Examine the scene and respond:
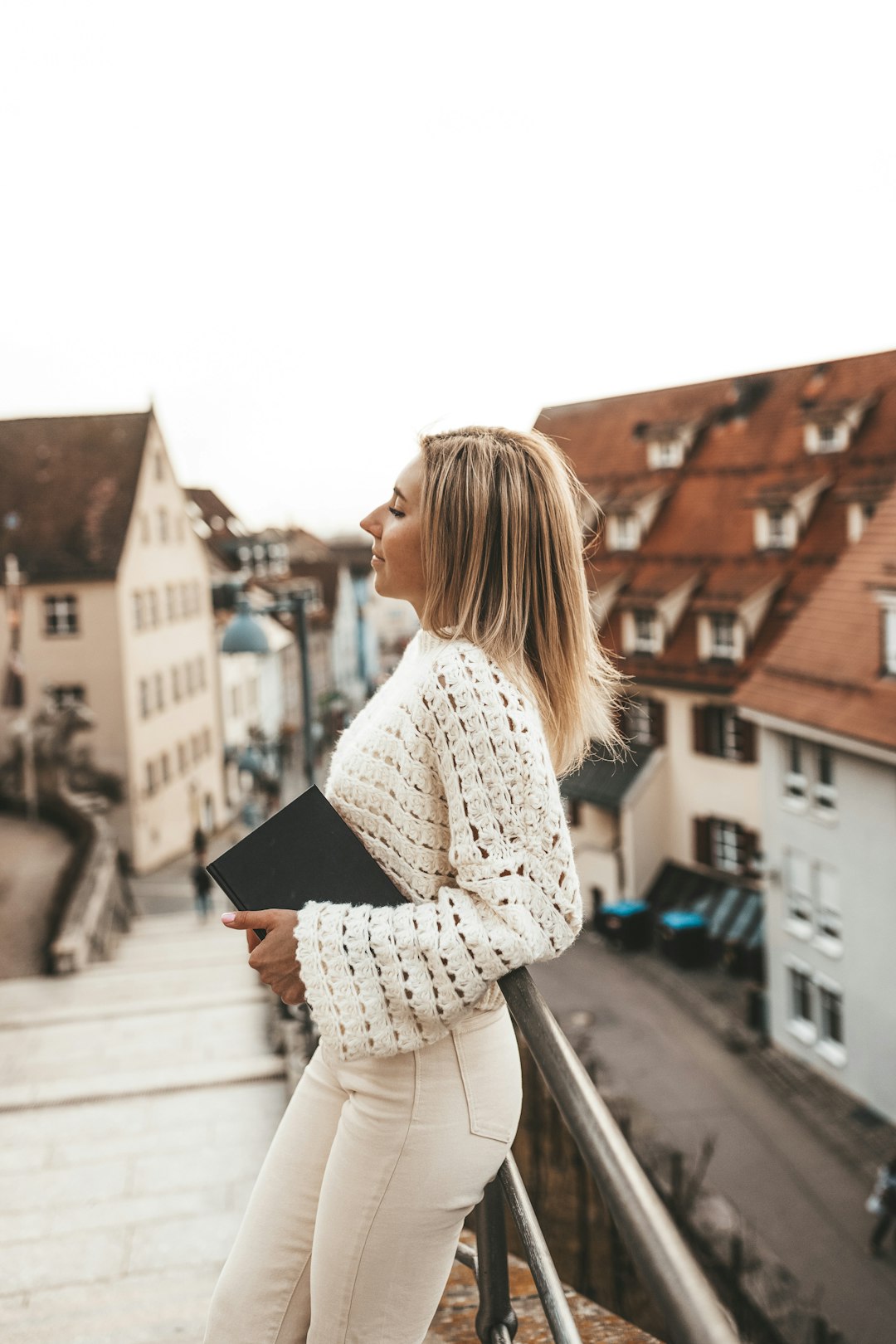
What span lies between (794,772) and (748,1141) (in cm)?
483

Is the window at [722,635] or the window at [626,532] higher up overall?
the window at [626,532]

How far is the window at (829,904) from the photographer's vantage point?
16.0 meters

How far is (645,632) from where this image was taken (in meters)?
23.3

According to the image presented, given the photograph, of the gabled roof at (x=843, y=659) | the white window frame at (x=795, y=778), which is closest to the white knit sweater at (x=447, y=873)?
the gabled roof at (x=843, y=659)

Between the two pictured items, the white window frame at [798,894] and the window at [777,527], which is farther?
the window at [777,527]

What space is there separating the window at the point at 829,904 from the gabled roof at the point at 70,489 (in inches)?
577

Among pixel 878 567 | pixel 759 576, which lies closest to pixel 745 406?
pixel 759 576

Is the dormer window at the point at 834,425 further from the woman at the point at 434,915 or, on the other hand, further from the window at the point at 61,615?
the woman at the point at 434,915

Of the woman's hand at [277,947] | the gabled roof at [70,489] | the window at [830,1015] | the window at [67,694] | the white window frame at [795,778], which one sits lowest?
the window at [830,1015]

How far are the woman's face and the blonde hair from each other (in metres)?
0.01

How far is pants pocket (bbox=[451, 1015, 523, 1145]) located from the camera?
1383mm

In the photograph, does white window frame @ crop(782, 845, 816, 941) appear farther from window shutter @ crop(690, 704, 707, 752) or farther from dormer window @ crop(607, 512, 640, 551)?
dormer window @ crop(607, 512, 640, 551)

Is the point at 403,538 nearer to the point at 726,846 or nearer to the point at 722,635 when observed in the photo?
the point at 722,635

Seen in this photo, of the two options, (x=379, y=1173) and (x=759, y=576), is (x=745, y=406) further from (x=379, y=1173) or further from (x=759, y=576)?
(x=379, y=1173)
